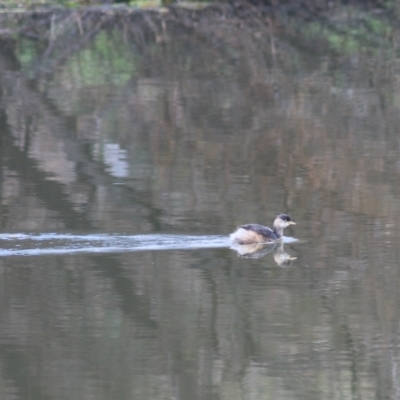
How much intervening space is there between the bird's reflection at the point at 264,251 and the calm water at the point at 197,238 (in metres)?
0.03

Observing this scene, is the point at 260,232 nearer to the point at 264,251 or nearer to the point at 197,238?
the point at 264,251

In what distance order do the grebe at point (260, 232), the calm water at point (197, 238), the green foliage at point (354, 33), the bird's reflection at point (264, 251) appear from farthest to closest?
the green foliage at point (354, 33)
the grebe at point (260, 232)
the bird's reflection at point (264, 251)
the calm water at point (197, 238)

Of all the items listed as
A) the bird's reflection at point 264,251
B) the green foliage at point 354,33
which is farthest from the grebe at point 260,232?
the green foliage at point 354,33

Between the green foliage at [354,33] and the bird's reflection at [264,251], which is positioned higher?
the bird's reflection at [264,251]

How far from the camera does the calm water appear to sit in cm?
734

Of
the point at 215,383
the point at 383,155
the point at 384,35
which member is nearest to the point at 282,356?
the point at 215,383

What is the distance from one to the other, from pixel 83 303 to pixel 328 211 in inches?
137

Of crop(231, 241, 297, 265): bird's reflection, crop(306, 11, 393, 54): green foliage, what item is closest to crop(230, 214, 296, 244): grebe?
crop(231, 241, 297, 265): bird's reflection

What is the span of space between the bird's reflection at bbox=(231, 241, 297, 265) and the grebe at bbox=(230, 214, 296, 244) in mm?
45

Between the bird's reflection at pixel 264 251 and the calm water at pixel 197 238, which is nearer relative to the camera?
the calm water at pixel 197 238

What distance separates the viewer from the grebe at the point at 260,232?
10102 mm

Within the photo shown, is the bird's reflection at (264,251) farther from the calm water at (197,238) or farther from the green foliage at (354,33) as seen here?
the green foliage at (354,33)

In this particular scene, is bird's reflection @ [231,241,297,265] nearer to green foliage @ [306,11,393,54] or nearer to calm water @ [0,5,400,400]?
calm water @ [0,5,400,400]

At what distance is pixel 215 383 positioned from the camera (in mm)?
7117
